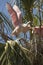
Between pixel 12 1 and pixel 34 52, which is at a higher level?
pixel 12 1

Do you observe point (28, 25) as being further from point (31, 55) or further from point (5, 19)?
point (5, 19)

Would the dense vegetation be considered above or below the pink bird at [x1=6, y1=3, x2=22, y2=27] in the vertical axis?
below

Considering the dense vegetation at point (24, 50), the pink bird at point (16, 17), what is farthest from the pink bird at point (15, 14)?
the dense vegetation at point (24, 50)

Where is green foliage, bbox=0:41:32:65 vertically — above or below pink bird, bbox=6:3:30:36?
below

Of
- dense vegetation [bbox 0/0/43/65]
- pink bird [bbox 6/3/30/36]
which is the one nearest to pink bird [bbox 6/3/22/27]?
pink bird [bbox 6/3/30/36]

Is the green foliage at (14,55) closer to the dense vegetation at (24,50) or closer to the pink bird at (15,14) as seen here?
the dense vegetation at (24,50)

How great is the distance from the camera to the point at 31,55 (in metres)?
5.75

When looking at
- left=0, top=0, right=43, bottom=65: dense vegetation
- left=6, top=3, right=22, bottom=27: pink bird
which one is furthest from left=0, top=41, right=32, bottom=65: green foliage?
left=6, top=3, right=22, bottom=27: pink bird

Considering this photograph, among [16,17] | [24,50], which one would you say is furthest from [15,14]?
[24,50]

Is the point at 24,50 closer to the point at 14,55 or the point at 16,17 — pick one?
the point at 14,55

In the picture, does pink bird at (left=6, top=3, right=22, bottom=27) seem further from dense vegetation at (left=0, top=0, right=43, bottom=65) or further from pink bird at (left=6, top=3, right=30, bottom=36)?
dense vegetation at (left=0, top=0, right=43, bottom=65)

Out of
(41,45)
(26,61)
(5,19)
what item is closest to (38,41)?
(41,45)

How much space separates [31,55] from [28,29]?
494mm

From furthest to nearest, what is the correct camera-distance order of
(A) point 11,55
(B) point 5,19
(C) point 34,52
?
(B) point 5,19
(C) point 34,52
(A) point 11,55
